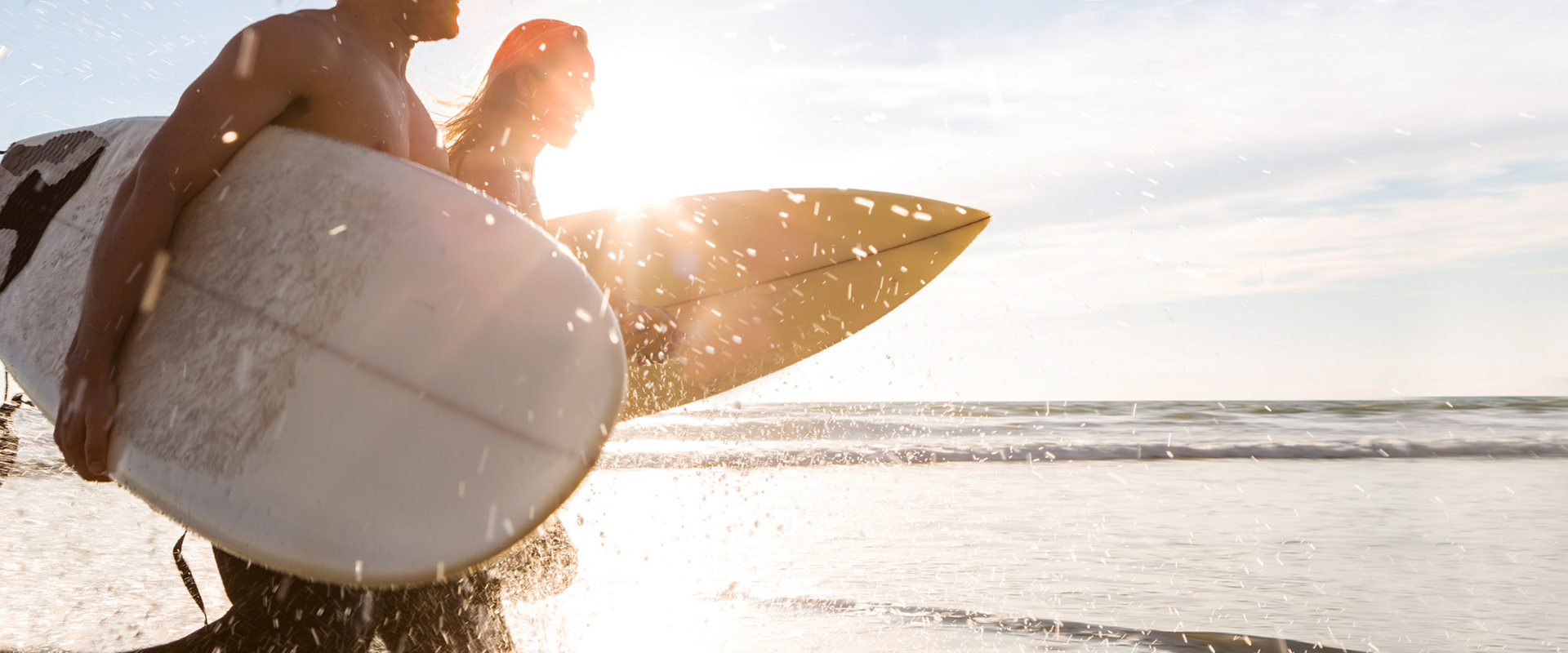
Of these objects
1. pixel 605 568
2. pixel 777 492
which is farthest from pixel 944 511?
pixel 605 568

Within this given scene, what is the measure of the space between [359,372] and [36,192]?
1.33m

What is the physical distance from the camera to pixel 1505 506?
4.86 metres

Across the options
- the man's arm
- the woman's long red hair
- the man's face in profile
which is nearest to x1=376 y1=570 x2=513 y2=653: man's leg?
the man's arm

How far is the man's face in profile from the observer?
67.9 inches

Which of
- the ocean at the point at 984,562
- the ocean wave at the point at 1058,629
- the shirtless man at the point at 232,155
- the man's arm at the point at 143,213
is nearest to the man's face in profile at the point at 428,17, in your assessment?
the shirtless man at the point at 232,155

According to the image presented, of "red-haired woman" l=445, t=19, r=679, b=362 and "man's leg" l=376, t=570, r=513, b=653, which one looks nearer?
"man's leg" l=376, t=570, r=513, b=653

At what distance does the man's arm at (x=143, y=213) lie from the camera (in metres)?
1.45

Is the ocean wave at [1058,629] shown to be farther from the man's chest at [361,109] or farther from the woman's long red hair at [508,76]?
the man's chest at [361,109]

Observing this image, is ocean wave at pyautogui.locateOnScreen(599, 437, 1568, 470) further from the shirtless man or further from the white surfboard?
the white surfboard

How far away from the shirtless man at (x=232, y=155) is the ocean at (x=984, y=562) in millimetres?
1071

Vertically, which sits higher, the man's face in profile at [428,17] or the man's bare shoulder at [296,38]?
the man's face in profile at [428,17]

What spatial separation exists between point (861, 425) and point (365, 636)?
10361mm

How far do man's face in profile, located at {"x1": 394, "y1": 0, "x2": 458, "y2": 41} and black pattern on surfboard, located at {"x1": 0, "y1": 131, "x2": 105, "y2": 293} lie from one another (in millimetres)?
1000

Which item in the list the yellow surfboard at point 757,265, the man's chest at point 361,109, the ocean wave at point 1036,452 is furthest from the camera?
the ocean wave at point 1036,452
